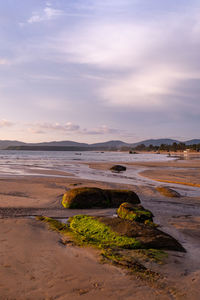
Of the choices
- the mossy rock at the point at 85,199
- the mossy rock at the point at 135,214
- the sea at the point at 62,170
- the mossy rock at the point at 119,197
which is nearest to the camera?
the mossy rock at the point at 135,214

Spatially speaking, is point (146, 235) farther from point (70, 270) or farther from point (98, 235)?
point (70, 270)

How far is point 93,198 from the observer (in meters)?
9.39

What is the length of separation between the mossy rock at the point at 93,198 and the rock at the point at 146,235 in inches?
120

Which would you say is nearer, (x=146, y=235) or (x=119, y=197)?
(x=146, y=235)

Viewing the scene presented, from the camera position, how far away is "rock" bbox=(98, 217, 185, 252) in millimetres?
5204

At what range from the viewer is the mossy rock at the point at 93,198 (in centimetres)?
919

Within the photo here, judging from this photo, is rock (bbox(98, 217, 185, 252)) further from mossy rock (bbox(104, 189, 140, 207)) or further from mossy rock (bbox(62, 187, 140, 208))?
mossy rock (bbox(104, 189, 140, 207))

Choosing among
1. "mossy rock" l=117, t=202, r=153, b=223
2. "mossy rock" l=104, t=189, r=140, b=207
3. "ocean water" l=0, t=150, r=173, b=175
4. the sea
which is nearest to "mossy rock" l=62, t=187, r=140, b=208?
"mossy rock" l=104, t=189, r=140, b=207

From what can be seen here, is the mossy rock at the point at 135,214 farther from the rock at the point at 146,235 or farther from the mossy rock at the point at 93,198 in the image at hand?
the mossy rock at the point at 93,198

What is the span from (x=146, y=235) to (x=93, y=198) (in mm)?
4156

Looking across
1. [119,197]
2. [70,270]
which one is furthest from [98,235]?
[119,197]

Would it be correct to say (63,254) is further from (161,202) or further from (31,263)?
(161,202)

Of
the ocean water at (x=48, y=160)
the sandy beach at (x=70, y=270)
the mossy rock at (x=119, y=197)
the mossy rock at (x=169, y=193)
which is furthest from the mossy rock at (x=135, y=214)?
the ocean water at (x=48, y=160)

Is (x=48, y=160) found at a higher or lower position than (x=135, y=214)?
lower
